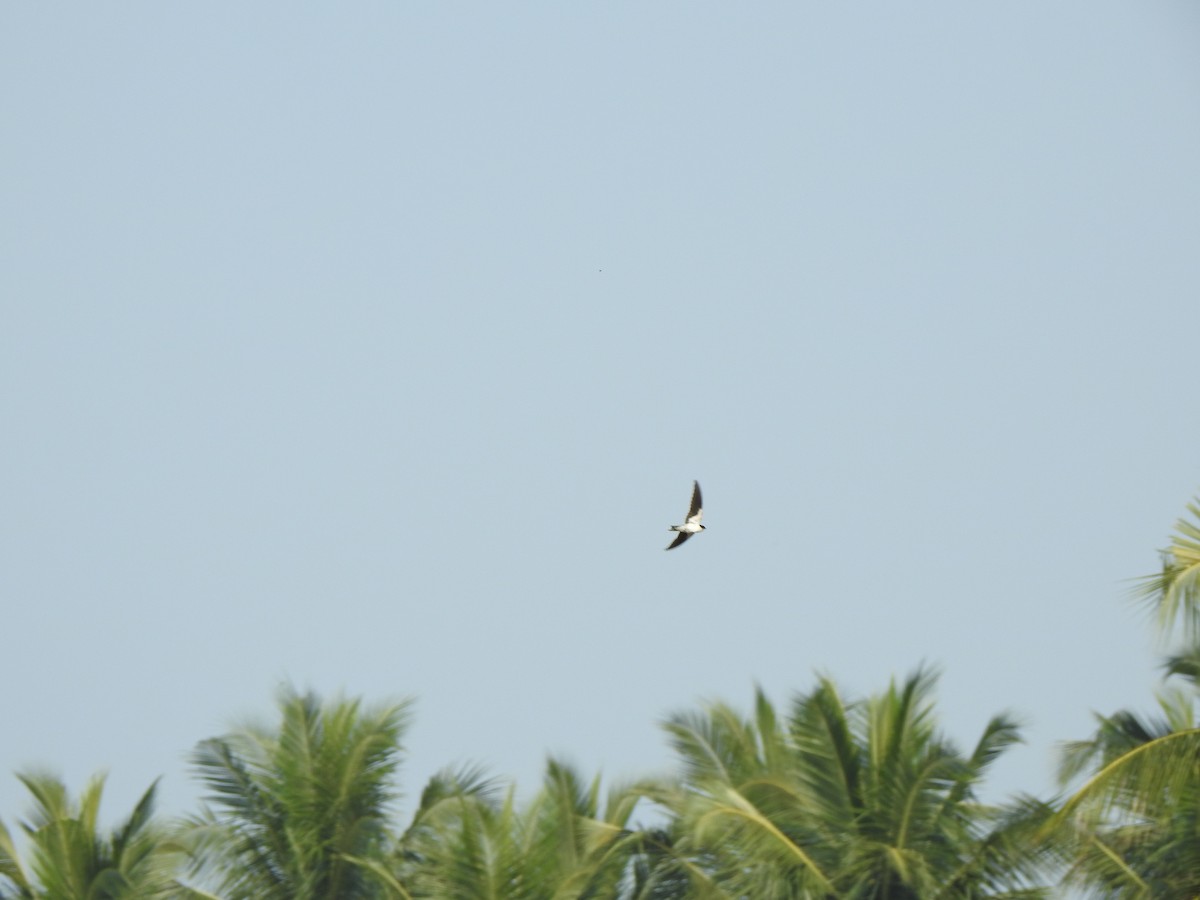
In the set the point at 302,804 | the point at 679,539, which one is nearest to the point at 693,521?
the point at 679,539

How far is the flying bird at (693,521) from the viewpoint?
80.0ft

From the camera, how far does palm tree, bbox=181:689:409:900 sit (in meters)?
22.8

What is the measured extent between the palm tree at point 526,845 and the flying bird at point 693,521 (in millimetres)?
3292

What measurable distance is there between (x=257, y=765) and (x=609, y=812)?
4268 millimetres

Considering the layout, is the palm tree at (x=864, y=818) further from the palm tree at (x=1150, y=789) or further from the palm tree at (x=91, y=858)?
the palm tree at (x=91, y=858)

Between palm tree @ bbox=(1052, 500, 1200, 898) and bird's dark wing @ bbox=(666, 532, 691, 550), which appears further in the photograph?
bird's dark wing @ bbox=(666, 532, 691, 550)

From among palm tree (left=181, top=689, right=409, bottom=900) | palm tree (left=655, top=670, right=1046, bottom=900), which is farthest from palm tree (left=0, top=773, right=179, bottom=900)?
palm tree (left=655, top=670, right=1046, bottom=900)

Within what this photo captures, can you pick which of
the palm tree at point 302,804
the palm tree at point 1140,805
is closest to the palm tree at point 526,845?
the palm tree at point 302,804

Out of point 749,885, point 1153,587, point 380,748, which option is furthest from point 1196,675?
point 380,748

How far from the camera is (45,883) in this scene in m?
22.7

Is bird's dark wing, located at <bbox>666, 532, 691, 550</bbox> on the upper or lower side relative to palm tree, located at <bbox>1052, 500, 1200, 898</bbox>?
upper

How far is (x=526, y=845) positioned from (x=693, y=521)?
15.9ft

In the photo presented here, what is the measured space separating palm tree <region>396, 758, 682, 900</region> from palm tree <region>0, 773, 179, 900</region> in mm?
2851

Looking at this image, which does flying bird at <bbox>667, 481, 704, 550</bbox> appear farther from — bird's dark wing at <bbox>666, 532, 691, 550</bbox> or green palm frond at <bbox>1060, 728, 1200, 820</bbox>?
green palm frond at <bbox>1060, 728, 1200, 820</bbox>
